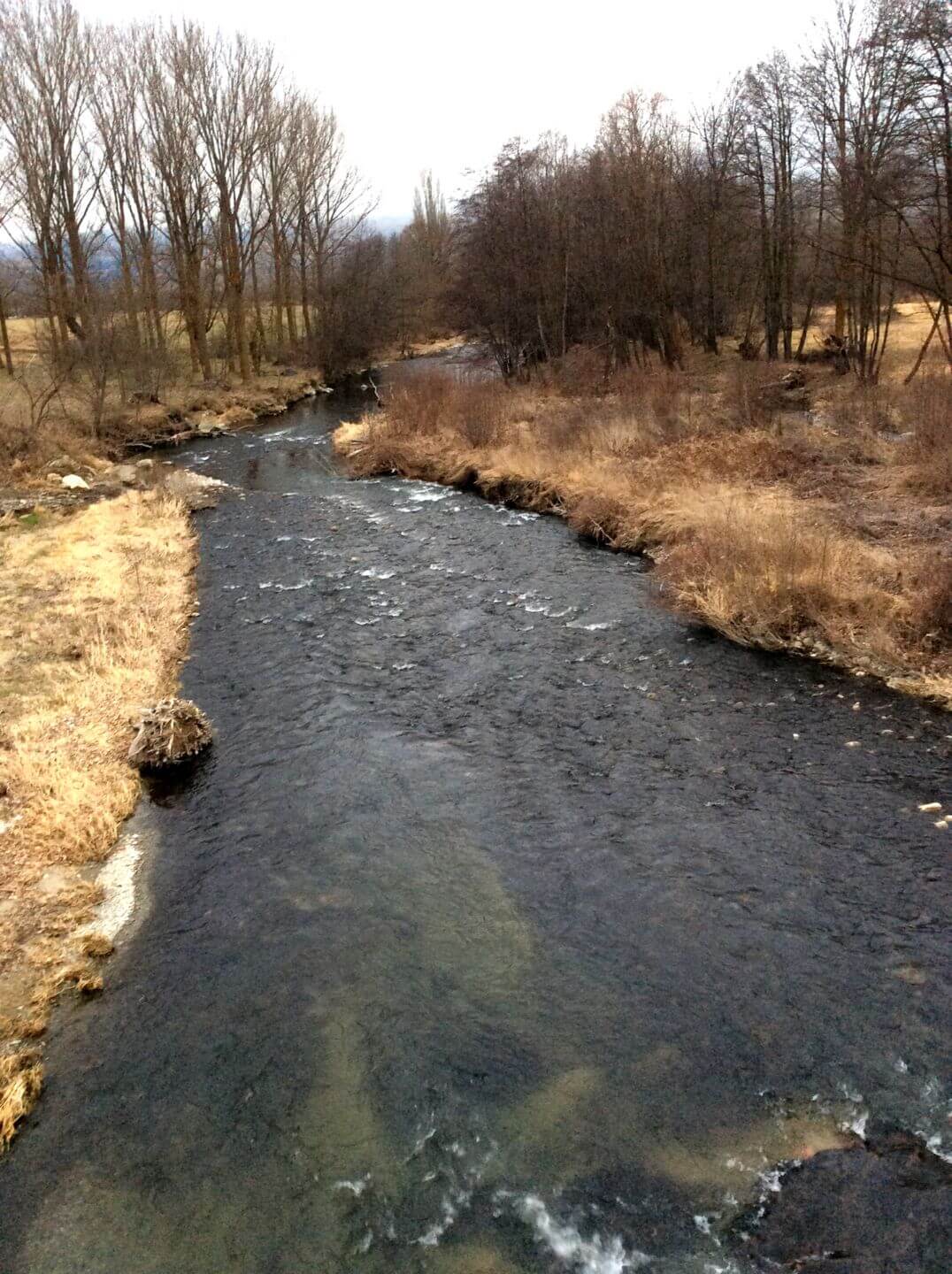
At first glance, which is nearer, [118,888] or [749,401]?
[118,888]

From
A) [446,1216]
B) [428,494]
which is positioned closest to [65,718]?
[446,1216]

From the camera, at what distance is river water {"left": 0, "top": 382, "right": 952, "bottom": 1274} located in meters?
4.41

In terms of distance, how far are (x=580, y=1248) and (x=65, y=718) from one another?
762 centimetres

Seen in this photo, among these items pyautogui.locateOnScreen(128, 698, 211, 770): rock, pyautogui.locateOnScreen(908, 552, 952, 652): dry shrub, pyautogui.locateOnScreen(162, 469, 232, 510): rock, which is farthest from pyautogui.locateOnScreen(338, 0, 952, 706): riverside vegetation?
pyautogui.locateOnScreen(128, 698, 211, 770): rock

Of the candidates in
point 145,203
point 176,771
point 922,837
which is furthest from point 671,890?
point 145,203

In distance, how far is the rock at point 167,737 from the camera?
8.80 meters

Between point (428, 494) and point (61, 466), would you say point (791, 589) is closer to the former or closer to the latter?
point (428, 494)

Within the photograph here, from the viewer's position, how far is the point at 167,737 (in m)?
8.82

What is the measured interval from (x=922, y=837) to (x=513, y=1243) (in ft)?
15.2

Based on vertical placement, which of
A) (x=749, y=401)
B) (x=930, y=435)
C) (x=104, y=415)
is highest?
(x=104, y=415)

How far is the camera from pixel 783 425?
19.8m

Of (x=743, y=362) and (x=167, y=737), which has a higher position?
(x=743, y=362)

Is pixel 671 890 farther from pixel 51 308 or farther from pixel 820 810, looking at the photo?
pixel 51 308

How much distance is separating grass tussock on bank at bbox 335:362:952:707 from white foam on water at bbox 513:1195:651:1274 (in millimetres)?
6829
